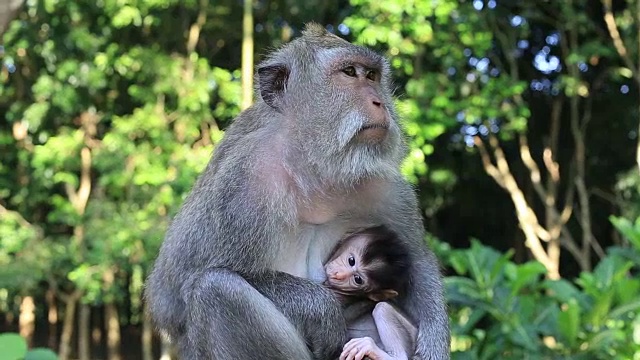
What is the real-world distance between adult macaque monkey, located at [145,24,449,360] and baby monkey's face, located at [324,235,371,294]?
10 cm

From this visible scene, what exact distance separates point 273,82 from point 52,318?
655 inches

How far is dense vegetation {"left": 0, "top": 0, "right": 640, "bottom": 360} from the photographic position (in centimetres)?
1175

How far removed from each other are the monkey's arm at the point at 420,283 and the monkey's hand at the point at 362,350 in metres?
0.29

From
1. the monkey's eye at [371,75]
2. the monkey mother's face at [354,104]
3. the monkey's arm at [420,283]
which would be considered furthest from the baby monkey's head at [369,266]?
the monkey's eye at [371,75]

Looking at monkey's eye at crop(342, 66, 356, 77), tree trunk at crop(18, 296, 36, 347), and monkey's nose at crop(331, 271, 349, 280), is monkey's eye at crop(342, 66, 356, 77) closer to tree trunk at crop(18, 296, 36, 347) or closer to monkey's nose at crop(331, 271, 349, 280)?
monkey's nose at crop(331, 271, 349, 280)

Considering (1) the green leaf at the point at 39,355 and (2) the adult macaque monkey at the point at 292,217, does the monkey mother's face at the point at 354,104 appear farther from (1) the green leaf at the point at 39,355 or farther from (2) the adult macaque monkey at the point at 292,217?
(1) the green leaf at the point at 39,355

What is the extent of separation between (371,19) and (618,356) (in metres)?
6.93

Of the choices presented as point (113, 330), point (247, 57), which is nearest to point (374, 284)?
point (247, 57)

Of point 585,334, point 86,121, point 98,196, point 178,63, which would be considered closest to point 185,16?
point 178,63

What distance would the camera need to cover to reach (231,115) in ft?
39.3

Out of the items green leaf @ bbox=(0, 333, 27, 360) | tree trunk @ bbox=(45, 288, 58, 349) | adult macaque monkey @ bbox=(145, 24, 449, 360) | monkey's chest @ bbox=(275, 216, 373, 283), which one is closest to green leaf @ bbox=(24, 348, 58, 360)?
green leaf @ bbox=(0, 333, 27, 360)

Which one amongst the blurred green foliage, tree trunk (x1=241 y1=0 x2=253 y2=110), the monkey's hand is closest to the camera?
the monkey's hand

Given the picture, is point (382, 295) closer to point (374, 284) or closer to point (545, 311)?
point (374, 284)

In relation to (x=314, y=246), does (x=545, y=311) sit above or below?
below
